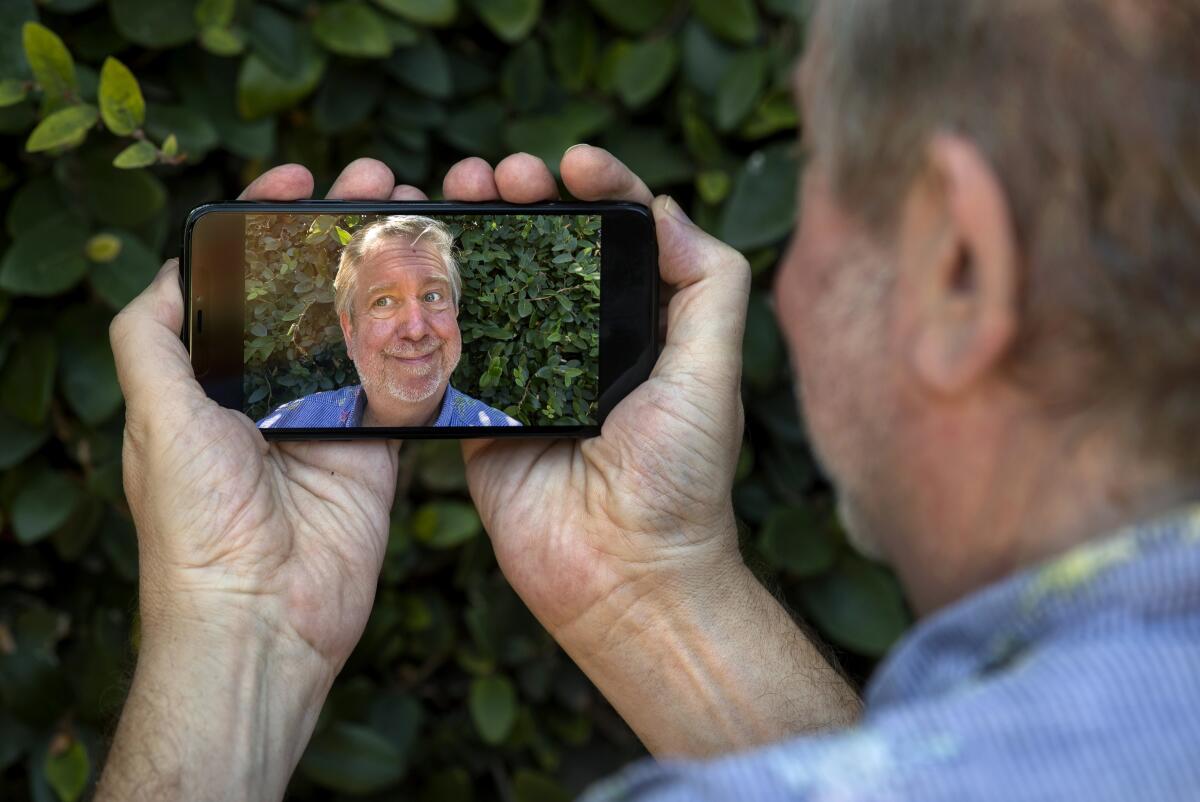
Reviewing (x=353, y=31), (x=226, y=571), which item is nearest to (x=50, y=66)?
(x=353, y=31)

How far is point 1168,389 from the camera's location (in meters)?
0.60

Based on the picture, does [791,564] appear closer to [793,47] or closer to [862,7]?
[793,47]

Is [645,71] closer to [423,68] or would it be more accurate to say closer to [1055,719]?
[423,68]

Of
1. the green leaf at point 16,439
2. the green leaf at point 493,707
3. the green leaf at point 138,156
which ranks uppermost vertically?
the green leaf at point 138,156

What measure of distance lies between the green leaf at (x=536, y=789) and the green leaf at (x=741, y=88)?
0.80 m

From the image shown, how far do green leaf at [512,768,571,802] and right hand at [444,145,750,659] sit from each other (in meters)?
0.47

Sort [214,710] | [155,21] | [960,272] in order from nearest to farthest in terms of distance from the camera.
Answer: [960,272] < [214,710] < [155,21]

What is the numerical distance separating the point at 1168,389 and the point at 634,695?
657 millimetres

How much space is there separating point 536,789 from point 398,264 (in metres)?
0.76

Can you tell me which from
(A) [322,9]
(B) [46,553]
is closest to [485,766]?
(B) [46,553]

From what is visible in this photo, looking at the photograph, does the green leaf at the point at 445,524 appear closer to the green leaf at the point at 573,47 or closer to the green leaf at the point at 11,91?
the green leaf at the point at 573,47

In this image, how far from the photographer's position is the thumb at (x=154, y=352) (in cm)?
110

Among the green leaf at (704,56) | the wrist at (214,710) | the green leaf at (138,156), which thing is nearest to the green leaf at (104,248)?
the green leaf at (138,156)

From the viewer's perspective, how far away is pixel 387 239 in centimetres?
113
